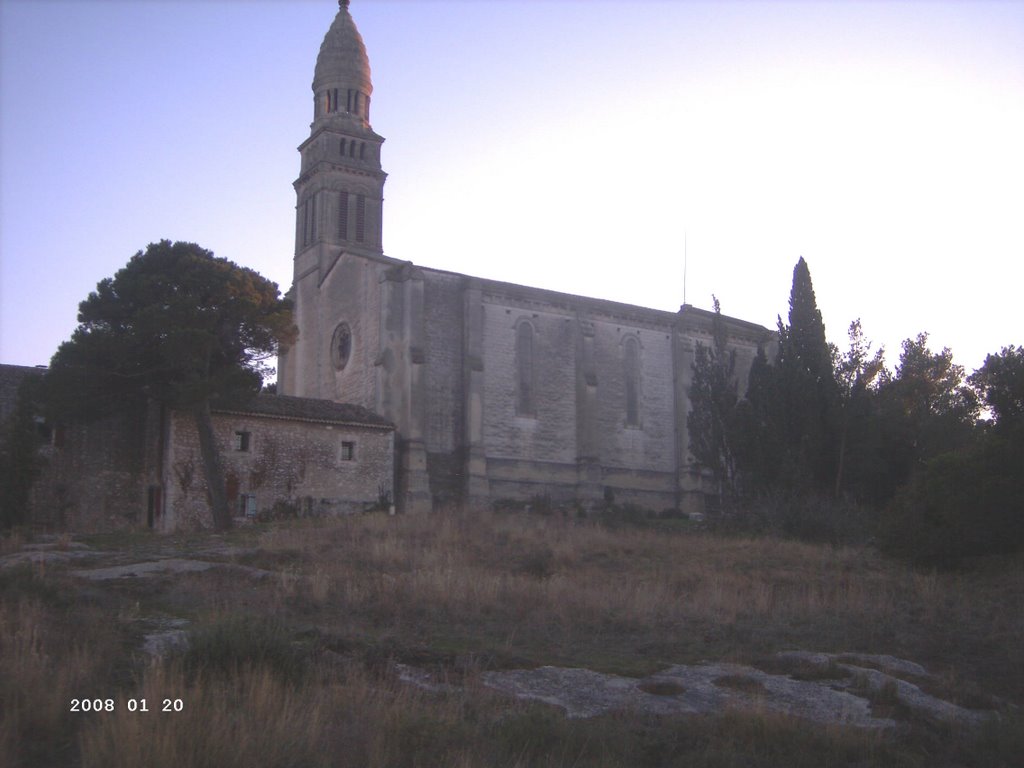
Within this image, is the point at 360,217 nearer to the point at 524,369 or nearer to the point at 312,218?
the point at 312,218

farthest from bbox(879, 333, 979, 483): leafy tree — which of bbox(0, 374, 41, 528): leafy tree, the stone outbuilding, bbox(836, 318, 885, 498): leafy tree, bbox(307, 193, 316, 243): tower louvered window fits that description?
bbox(0, 374, 41, 528): leafy tree

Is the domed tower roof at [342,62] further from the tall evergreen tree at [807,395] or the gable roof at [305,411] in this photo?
the tall evergreen tree at [807,395]

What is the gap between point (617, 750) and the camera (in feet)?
30.5

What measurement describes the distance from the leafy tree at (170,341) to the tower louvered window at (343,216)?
15.3 meters

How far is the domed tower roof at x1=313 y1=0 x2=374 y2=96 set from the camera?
50.7m

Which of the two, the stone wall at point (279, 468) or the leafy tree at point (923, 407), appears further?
the leafy tree at point (923, 407)

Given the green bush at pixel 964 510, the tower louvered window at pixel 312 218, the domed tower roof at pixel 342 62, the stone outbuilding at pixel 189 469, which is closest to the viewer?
the green bush at pixel 964 510

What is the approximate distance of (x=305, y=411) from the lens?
36000mm

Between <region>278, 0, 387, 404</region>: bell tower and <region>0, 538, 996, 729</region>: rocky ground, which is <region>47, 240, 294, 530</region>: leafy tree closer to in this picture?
<region>278, 0, 387, 404</region>: bell tower

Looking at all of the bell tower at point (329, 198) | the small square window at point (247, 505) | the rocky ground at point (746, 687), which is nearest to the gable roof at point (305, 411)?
the small square window at point (247, 505)

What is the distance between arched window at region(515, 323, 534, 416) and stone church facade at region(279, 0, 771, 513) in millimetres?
63

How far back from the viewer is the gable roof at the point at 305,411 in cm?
3425

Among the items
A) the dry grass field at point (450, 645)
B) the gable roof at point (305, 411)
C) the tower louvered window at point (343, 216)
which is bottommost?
the dry grass field at point (450, 645)

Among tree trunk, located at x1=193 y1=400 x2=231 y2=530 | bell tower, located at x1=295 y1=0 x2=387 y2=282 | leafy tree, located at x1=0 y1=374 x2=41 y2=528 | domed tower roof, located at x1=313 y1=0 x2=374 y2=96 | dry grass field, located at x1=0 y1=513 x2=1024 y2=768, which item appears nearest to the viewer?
dry grass field, located at x1=0 y1=513 x2=1024 y2=768
